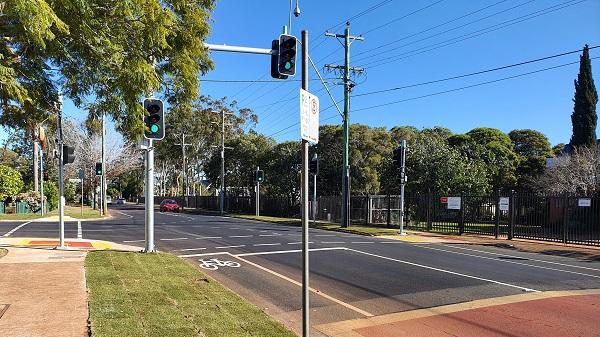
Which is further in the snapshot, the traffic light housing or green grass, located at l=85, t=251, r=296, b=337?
the traffic light housing

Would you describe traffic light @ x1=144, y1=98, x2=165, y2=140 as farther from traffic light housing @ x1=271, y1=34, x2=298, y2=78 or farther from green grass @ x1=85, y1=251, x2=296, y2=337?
traffic light housing @ x1=271, y1=34, x2=298, y2=78

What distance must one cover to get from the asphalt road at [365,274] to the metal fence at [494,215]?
17.9 ft

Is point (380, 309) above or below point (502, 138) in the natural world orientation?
below

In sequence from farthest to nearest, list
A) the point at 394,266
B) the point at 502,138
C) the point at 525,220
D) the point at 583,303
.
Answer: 1. the point at 502,138
2. the point at 525,220
3. the point at 394,266
4. the point at 583,303

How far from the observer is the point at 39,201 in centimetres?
4616

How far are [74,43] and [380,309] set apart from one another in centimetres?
620

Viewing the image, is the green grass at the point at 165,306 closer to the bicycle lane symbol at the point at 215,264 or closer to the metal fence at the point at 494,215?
the bicycle lane symbol at the point at 215,264

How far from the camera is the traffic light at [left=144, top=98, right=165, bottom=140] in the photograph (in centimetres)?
1276

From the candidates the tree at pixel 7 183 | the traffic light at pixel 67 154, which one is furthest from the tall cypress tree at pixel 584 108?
the tree at pixel 7 183

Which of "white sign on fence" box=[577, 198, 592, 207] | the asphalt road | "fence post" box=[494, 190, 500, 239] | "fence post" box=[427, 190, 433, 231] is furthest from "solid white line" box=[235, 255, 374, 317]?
"fence post" box=[427, 190, 433, 231]

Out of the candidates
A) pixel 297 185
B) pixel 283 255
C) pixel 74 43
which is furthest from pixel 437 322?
pixel 297 185

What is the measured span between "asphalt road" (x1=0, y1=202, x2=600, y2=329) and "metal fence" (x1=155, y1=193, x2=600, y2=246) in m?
5.45

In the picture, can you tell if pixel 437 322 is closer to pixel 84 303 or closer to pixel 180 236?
pixel 84 303

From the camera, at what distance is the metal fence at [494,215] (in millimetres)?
23109
